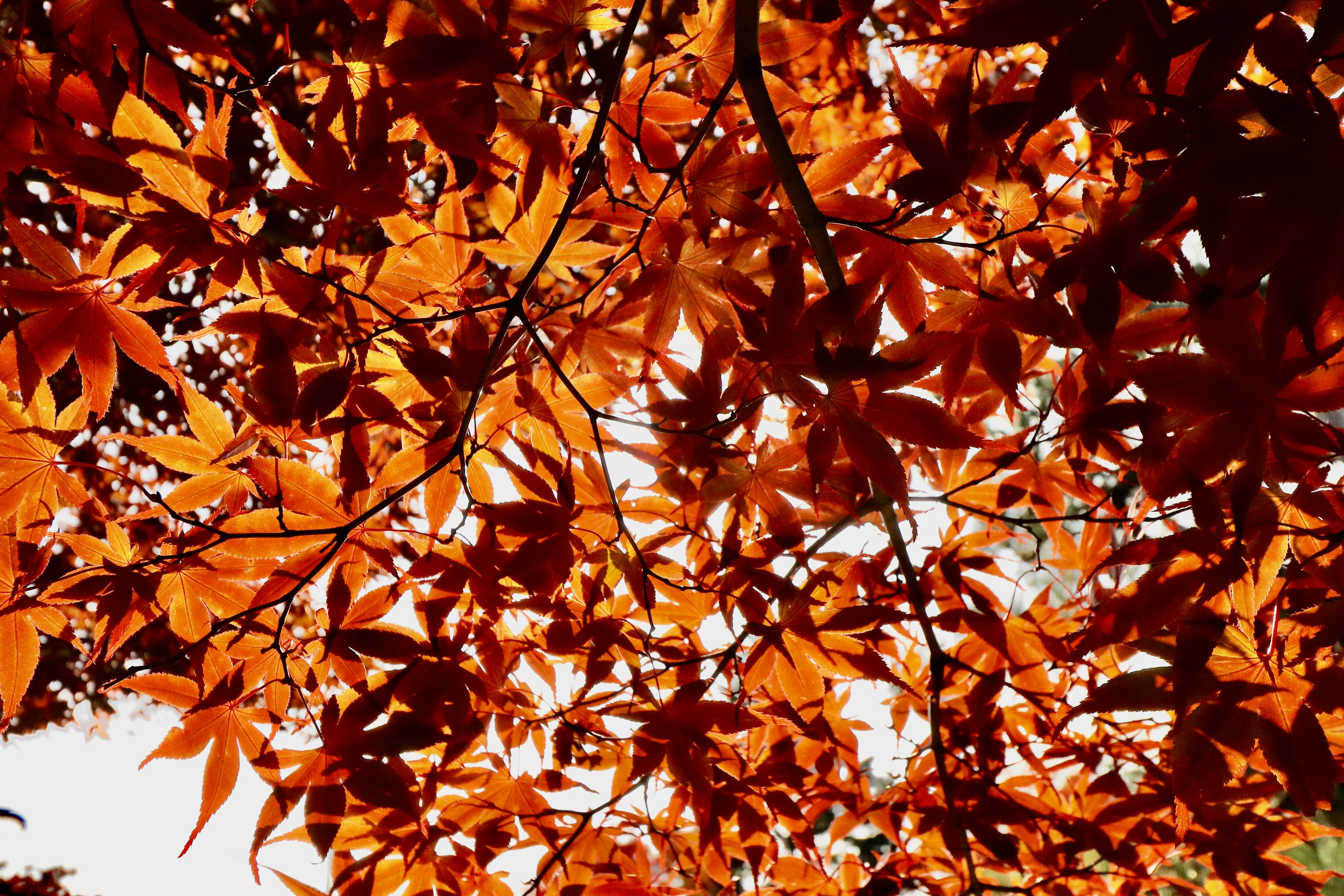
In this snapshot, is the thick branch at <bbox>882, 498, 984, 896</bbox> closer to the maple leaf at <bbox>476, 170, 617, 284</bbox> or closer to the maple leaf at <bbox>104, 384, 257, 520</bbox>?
the maple leaf at <bbox>476, 170, 617, 284</bbox>

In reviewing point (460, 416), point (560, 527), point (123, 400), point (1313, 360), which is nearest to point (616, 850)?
point (560, 527)

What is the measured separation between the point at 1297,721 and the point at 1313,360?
1.05 feet

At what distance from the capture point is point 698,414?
0.73 metres

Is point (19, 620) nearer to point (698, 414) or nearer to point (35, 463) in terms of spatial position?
point (35, 463)

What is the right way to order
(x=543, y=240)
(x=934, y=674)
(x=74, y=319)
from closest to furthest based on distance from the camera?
(x=74, y=319)
(x=543, y=240)
(x=934, y=674)

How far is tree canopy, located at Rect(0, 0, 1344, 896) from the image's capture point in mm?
586

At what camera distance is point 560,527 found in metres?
0.76

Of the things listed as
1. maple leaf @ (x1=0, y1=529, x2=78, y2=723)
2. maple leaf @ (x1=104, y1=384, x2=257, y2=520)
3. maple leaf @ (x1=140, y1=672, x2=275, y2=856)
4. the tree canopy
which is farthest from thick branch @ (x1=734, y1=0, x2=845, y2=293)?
maple leaf @ (x1=0, y1=529, x2=78, y2=723)

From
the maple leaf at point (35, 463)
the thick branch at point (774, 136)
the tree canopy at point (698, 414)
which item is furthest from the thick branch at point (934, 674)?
the maple leaf at point (35, 463)

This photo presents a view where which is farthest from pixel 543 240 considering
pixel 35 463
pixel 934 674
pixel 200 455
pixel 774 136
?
pixel 934 674

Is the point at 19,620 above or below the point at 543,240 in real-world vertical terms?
below

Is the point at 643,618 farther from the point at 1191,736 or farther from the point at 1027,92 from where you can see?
the point at 1027,92

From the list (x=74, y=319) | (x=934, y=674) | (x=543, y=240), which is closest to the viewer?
(x=74, y=319)

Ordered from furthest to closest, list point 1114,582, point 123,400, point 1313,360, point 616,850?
point 123,400, point 1114,582, point 616,850, point 1313,360
